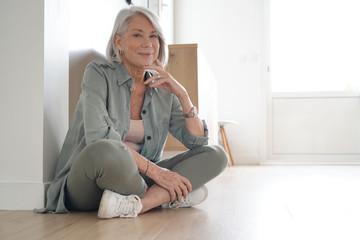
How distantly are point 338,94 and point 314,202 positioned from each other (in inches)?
144

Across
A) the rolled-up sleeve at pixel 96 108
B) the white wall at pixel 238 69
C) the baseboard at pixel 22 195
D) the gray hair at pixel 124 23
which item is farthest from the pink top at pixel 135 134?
the white wall at pixel 238 69

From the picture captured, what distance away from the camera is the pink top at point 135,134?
5.77 feet

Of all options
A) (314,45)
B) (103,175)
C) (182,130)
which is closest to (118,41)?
(182,130)

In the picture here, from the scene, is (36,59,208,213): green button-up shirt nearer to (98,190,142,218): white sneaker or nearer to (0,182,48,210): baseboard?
(0,182,48,210): baseboard

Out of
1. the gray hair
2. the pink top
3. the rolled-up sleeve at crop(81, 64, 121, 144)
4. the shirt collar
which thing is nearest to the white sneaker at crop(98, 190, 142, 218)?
the rolled-up sleeve at crop(81, 64, 121, 144)

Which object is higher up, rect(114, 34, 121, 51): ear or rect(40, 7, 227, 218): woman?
rect(114, 34, 121, 51): ear

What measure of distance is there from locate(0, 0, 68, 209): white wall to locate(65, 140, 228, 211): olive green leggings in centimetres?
21

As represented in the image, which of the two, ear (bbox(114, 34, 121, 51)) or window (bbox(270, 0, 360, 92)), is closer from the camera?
ear (bbox(114, 34, 121, 51))

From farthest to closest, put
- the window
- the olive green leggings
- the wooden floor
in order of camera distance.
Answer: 1. the window
2. the olive green leggings
3. the wooden floor

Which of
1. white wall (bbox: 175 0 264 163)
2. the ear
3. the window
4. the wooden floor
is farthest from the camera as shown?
the window

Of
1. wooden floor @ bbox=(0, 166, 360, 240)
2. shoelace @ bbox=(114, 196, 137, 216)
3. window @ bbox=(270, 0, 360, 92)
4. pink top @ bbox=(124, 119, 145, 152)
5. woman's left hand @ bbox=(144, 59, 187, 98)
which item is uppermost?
window @ bbox=(270, 0, 360, 92)

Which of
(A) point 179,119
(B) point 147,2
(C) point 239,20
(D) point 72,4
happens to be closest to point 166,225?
(A) point 179,119

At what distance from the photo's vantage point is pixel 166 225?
4.44 ft

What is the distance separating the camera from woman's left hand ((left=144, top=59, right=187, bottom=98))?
1746mm
